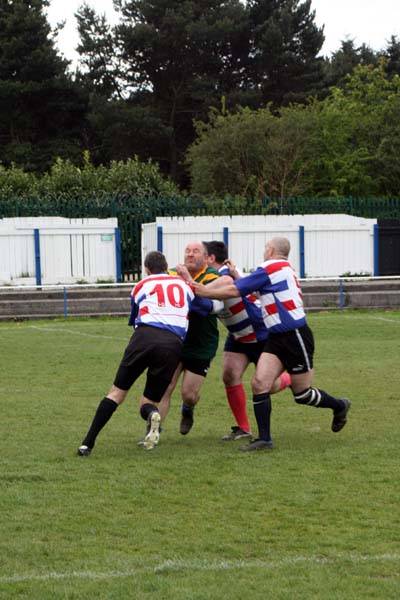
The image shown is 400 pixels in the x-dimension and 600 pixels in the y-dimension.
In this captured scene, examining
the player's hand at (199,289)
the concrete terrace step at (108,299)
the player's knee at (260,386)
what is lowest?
the concrete terrace step at (108,299)

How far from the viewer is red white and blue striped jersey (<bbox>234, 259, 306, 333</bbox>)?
29.5 feet

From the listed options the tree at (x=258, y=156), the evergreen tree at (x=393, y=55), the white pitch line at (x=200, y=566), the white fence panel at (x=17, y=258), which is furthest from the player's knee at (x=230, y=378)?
the evergreen tree at (x=393, y=55)

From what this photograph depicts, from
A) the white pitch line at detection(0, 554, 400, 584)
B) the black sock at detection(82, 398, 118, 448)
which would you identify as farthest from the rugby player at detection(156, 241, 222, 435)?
the white pitch line at detection(0, 554, 400, 584)

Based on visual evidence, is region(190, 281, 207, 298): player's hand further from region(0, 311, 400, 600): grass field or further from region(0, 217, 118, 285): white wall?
region(0, 217, 118, 285): white wall

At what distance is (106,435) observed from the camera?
10.1 metres

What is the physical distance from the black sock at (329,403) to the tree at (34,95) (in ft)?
162

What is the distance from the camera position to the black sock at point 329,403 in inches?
369

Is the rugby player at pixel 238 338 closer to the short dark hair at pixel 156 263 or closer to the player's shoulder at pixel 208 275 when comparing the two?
the player's shoulder at pixel 208 275

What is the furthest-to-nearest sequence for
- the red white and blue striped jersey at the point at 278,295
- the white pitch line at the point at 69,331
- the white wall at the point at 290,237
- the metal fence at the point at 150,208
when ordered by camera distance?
the metal fence at the point at 150,208 → the white wall at the point at 290,237 → the white pitch line at the point at 69,331 → the red white and blue striped jersey at the point at 278,295

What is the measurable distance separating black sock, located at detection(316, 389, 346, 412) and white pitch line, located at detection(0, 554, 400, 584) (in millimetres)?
3453

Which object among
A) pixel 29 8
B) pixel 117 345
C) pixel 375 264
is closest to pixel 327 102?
pixel 29 8

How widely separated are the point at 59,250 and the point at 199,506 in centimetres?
2148

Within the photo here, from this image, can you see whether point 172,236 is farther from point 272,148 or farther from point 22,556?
point 22,556

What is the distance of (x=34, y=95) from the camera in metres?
59.5
